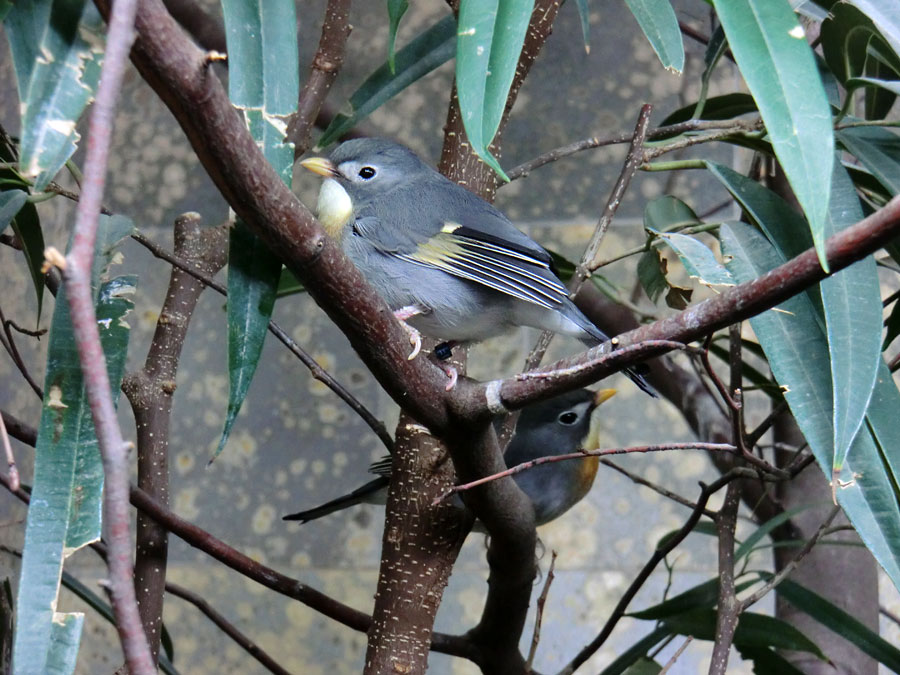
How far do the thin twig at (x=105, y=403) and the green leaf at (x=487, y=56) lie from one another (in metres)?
0.29

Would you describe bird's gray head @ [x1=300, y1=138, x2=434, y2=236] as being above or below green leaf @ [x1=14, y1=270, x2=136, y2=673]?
above

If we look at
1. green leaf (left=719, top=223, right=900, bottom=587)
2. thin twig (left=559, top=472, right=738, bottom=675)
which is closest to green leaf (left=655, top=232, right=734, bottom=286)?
green leaf (left=719, top=223, right=900, bottom=587)

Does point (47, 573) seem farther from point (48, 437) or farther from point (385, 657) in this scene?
point (385, 657)

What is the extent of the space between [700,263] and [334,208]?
0.53 metres

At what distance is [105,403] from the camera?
1.13 feet

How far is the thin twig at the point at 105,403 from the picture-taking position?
0.34 meters

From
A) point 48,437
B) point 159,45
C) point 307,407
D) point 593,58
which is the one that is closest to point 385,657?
point 48,437

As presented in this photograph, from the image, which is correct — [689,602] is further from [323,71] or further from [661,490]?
[323,71]

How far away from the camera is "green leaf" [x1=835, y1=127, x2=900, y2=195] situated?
36.6 inches

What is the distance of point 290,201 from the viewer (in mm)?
584

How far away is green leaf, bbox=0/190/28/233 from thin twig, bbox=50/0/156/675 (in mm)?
415

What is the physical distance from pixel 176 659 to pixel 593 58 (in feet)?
4.59

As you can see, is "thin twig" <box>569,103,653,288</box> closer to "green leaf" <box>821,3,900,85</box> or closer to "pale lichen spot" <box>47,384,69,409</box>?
"green leaf" <box>821,3,900,85</box>

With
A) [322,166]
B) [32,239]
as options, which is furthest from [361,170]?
[32,239]
